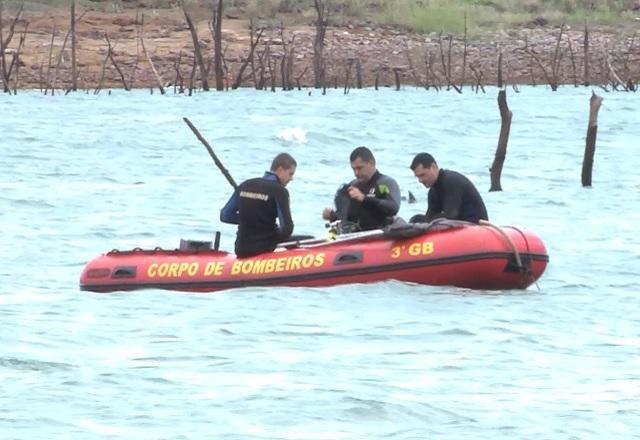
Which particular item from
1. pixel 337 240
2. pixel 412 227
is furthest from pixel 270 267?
pixel 412 227

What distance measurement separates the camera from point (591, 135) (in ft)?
97.1

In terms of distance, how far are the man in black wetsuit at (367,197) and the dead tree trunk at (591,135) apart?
11.5m

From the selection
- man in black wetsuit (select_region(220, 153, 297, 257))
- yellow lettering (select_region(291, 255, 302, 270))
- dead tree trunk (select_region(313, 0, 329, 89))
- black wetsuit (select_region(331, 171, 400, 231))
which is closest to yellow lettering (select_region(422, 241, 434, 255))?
black wetsuit (select_region(331, 171, 400, 231))

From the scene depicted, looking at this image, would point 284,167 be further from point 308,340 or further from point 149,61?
point 149,61

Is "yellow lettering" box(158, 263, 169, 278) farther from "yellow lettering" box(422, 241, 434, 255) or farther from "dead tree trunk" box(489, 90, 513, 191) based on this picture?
"dead tree trunk" box(489, 90, 513, 191)

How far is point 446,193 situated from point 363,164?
2.62 feet

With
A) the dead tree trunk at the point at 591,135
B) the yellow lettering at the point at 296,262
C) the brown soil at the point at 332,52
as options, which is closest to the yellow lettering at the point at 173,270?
the yellow lettering at the point at 296,262

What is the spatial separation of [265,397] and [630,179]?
2156cm

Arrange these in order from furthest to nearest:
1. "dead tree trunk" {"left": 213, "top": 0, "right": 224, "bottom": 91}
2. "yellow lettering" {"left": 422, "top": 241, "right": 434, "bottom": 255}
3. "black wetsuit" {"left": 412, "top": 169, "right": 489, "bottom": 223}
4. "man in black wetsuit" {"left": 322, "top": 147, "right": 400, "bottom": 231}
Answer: "dead tree trunk" {"left": 213, "top": 0, "right": 224, "bottom": 91}, "black wetsuit" {"left": 412, "top": 169, "right": 489, "bottom": 223}, "man in black wetsuit" {"left": 322, "top": 147, "right": 400, "bottom": 231}, "yellow lettering" {"left": 422, "top": 241, "right": 434, "bottom": 255}

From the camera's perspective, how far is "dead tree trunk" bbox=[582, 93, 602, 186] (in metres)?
29.4

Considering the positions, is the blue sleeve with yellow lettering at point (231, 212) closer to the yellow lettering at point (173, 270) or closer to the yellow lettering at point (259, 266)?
the yellow lettering at point (259, 266)

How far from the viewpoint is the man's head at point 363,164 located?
18062 mm

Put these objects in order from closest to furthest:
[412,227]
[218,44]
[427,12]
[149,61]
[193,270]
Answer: [412,227] → [193,270] → [218,44] → [149,61] → [427,12]

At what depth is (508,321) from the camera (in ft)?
55.5
